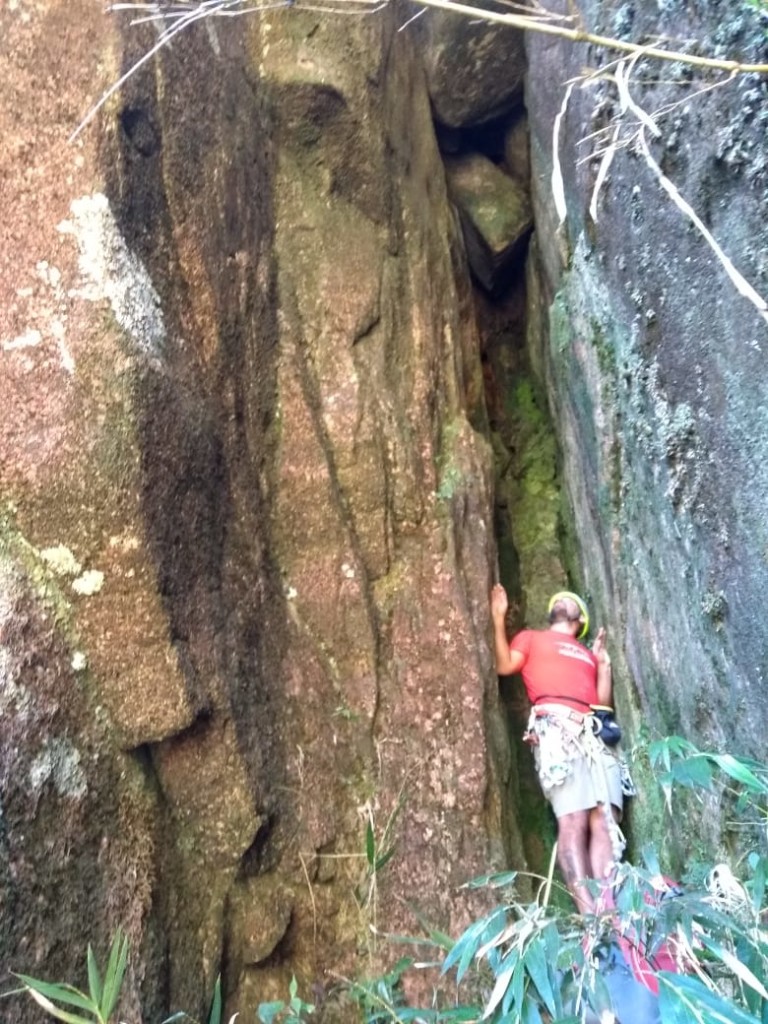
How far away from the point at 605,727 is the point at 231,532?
2.26m

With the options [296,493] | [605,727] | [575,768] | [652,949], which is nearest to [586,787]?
[575,768]

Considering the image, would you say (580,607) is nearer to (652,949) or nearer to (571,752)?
(571,752)

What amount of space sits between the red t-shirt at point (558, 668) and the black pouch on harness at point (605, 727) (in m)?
0.07

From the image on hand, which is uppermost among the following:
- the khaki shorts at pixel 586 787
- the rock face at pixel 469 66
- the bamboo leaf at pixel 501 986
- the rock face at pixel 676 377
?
the rock face at pixel 469 66

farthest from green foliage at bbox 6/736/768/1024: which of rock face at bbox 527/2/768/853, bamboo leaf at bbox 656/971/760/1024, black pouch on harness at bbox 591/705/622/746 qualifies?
black pouch on harness at bbox 591/705/622/746

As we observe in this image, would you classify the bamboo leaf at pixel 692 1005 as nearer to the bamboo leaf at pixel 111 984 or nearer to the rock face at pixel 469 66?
the bamboo leaf at pixel 111 984

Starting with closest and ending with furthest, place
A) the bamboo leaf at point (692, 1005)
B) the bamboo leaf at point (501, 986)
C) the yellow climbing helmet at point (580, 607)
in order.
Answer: the bamboo leaf at point (692, 1005) → the bamboo leaf at point (501, 986) → the yellow climbing helmet at point (580, 607)

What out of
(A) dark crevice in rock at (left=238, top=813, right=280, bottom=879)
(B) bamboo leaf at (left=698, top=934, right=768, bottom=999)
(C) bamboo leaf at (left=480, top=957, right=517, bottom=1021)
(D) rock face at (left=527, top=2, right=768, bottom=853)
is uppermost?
(D) rock face at (left=527, top=2, right=768, bottom=853)

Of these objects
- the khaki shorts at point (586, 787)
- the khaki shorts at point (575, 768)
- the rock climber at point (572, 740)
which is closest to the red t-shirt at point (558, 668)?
the rock climber at point (572, 740)

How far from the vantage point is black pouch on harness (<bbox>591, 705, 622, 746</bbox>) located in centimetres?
438

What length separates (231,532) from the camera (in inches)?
154

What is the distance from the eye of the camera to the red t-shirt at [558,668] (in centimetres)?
442

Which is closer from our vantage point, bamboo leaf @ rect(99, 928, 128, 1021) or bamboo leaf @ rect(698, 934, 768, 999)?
bamboo leaf @ rect(698, 934, 768, 999)

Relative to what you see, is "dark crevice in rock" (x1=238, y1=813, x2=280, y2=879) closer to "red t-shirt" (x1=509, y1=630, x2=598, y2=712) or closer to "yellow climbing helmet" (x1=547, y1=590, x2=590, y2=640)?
"red t-shirt" (x1=509, y1=630, x2=598, y2=712)
